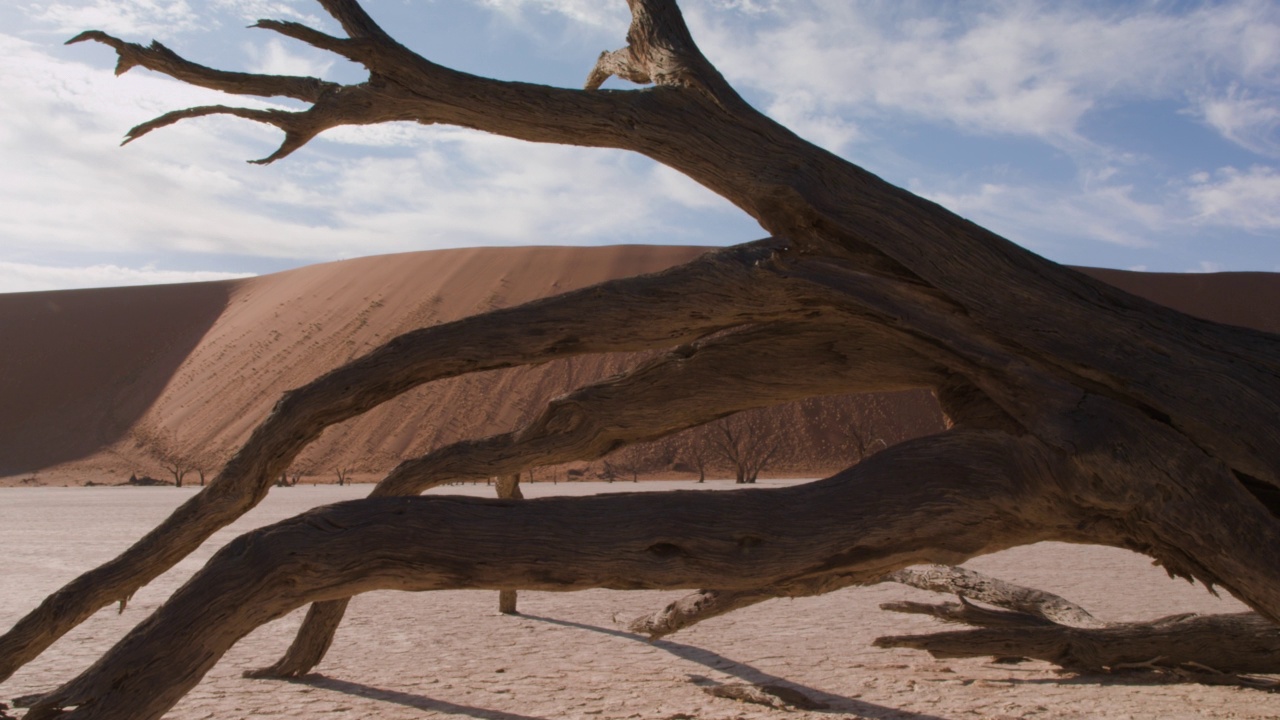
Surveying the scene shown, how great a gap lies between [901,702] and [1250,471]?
2.48 meters

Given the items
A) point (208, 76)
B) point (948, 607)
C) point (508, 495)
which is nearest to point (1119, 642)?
point (948, 607)

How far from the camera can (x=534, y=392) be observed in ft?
155

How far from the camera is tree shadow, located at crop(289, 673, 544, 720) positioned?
16.3ft

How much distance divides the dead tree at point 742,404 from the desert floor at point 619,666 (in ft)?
6.15

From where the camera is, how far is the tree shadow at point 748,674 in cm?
492

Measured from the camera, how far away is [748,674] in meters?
5.88

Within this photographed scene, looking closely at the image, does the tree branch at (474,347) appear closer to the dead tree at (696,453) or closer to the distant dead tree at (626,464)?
the distant dead tree at (626,464)

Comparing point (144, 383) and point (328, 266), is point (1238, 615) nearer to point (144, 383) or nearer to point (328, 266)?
point (144, 383)

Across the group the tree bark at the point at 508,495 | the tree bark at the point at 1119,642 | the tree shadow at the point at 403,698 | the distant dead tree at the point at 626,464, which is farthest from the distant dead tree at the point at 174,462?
the tree bark at the point at 1119,642

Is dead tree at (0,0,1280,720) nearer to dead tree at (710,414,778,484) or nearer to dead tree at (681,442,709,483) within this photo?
dead tree at (681,442,709,483)

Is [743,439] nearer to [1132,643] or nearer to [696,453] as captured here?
[696,453]

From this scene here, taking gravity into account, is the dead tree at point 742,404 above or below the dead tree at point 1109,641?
above

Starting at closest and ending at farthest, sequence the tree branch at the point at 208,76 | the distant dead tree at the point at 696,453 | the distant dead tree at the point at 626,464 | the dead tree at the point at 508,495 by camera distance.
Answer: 1. the tree branch at the point at 208,76
2. the dead tree at the point at 508,495
3. the distant dead tree at the point at 626,464
4. the distant dead tree at the point at 696,453

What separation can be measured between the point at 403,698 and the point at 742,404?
271 cm
